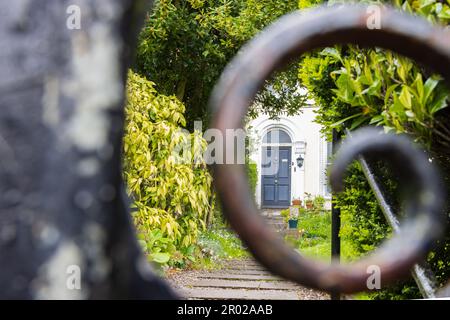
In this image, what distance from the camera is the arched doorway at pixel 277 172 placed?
16.7 m

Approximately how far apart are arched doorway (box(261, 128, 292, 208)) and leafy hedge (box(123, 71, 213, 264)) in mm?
9675

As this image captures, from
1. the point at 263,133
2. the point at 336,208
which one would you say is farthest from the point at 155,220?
Result: the point at 263,133

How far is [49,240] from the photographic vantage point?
0.36 meters

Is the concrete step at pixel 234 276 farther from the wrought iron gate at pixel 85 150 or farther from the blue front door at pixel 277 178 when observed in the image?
the blue front door at pixel 277 178

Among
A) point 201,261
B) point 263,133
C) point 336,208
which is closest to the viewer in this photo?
point 336,208

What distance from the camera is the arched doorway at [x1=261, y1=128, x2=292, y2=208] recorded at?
1673 centimetres

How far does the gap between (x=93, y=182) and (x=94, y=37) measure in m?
0.11

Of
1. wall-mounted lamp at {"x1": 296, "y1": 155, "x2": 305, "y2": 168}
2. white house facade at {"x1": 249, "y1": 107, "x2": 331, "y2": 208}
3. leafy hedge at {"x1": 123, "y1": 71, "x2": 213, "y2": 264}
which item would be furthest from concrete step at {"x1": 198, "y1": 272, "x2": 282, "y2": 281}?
wall-mounted lamp at {"x1": 296, "y1": 155, "x2": 305, "y2": 168}

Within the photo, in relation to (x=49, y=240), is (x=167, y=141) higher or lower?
higher

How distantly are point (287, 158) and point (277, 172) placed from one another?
59cm

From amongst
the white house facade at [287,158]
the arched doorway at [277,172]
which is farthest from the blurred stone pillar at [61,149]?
the arched doorway at [277,172]

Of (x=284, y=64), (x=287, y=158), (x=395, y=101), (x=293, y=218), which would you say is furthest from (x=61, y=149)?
(x=287, y=158)

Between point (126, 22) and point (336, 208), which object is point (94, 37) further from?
point (336, 208)

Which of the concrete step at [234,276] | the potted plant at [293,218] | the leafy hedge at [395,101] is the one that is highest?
the leafy hedge at [395,101]
